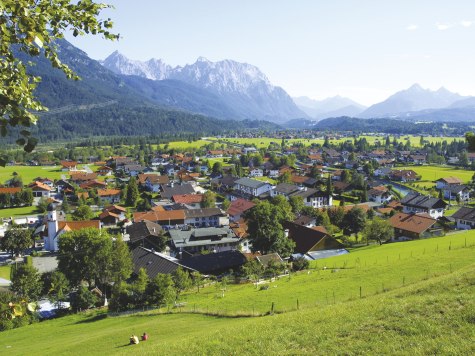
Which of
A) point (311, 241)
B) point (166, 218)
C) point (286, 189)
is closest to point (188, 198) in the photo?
point (166, 218)

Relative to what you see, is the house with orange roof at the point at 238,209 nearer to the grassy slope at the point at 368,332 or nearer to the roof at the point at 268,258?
the roof at the point at 268,258

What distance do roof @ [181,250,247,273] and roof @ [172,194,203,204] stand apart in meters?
32.9

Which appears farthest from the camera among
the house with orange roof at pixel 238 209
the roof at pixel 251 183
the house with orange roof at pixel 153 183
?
the house with orange roof at pixel 153 183

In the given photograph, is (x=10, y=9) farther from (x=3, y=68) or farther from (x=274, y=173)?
(x=274, y=173)

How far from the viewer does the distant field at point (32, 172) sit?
10235 centimetres

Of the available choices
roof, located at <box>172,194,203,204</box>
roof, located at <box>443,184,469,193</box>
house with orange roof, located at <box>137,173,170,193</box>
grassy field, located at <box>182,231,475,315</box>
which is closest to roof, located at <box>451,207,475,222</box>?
roof, located at <box>443,184,469,193</box>

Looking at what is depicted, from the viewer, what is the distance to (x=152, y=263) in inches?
1451

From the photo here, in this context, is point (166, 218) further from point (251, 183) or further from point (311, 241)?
point (251, 183)

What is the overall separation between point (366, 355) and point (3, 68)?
8.95 meters

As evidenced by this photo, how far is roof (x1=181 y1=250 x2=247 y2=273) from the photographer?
36.5m

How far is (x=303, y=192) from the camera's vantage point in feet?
239

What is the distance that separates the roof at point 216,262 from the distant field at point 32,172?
71.8 meters

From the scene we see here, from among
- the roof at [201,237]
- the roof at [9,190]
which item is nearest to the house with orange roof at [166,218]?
the roof at [201,237]

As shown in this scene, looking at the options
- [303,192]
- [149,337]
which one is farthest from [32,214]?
[149,337]
